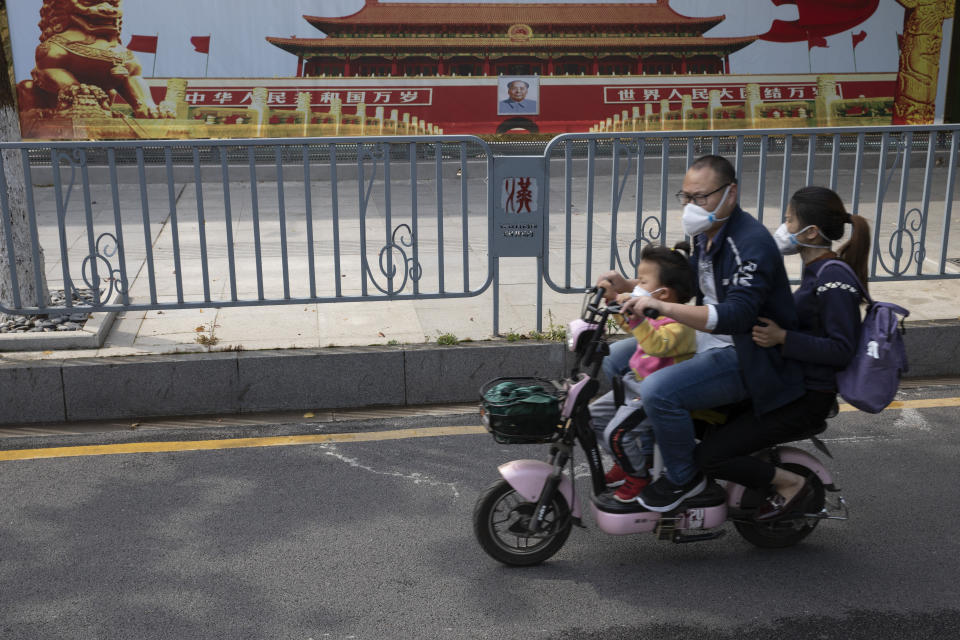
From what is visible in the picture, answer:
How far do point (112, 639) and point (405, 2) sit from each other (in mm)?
9990

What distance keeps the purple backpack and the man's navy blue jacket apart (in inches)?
7.5

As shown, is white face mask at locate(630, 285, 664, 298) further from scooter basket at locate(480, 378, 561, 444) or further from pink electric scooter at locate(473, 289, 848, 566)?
scooter basket at locate(480, 378, 561, 444)

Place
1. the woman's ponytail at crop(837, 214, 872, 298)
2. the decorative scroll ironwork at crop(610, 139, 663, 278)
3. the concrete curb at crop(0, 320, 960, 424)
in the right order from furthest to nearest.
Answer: the decorative scroll ironwork at crop(610, 139, 663, 278) < the concrete curb at crop(0, 320, 960, 424) < the woman's ponytail at crop(837, 214, 872, 298)

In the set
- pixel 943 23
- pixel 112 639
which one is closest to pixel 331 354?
pixel 112 639

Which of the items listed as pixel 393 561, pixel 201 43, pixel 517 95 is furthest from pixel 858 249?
pixel 201 43

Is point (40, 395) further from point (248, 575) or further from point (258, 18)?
point (258, 18)

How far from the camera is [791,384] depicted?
3629 millimetres

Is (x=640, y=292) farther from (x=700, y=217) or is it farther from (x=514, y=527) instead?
(x=514, y=527)

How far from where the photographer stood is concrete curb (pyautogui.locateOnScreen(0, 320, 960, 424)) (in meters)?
5.47

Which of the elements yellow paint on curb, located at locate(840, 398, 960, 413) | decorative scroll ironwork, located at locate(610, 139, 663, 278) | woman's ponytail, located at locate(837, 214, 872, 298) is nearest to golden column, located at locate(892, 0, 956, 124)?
yellow paint on curb, located at locate(840, 398, 960, 413)

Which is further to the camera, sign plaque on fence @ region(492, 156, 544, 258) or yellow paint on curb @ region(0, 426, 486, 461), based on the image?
sign plaque on fence @ region(492, 156, 544, 258)

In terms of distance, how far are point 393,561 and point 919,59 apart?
11800 millimetres

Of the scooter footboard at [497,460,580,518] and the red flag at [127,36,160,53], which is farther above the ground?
the red flag at [127,36,160,53]

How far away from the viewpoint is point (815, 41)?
41.8ft
